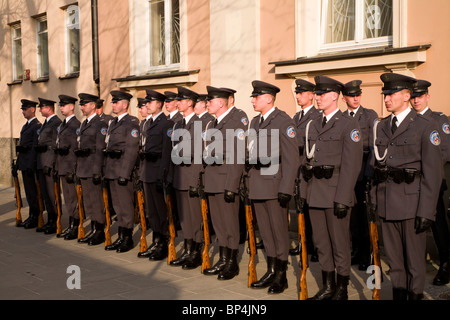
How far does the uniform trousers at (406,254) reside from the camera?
180 inches

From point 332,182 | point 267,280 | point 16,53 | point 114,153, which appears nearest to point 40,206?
point 114,153

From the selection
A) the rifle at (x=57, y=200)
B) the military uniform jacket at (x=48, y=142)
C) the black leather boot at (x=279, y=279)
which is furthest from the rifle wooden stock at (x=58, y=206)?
the black leather boot at (x=279, y=279)

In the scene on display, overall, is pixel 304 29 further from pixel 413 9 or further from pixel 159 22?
pixel 159 22

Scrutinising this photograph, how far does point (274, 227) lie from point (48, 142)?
16.0 ft

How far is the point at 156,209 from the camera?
7.48 meters

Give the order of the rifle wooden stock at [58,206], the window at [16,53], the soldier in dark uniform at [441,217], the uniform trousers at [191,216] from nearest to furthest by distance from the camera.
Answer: the soldier in dark uniform at [441,217] → the uniform trousers at [191,216] → the rifle wooden stock at [58,206] → the window at [16,53]

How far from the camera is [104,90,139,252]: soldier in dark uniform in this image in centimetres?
766

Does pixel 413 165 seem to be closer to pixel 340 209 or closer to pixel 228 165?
pixel 340 209

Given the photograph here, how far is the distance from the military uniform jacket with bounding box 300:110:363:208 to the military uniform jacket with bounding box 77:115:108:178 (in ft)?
12.2

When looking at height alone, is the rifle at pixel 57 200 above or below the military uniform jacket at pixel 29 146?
below

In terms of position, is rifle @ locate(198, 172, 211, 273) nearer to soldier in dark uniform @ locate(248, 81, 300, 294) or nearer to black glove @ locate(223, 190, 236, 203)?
black glove @ locate(223, 190, 236, 203)

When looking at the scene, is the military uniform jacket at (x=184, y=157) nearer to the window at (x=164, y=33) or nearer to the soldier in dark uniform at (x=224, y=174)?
the soldier in dark uniform at (x=224, y=174)

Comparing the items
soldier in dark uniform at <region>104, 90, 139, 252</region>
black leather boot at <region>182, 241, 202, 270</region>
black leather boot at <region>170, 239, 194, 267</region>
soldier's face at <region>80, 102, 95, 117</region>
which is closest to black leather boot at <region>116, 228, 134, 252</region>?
soldier in dark uniform at <region>104, 90, 139, 252</region>

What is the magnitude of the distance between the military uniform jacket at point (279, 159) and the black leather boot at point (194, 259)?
4.51 feet
